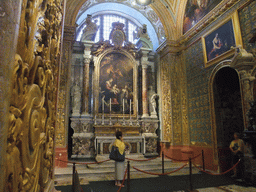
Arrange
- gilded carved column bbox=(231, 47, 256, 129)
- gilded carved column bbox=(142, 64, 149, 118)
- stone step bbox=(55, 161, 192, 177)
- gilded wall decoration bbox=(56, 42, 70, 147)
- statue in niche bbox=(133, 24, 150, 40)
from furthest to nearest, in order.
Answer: statue in niche bbox=(133, 24, 150, 40)
gilded carved column bbox=(142, 64, 149, 118)
gilded wall decoration bbox=(56, 42, 70, 147)
stone step bbox=(55, 161, 192, 177)
gilded carved column bbox=(231, 47, 256, 129)

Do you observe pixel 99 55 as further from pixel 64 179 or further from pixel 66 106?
pixel 64 179

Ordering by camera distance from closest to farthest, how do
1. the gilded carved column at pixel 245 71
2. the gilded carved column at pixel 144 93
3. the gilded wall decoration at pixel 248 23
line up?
the gilded carved column at pixel 245 71, the gilded wall decoration at pixel 248 23, the gilded carved column at pixel 144 93

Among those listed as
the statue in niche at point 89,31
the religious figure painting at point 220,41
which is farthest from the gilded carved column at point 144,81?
the religious figure painting at point 220,41

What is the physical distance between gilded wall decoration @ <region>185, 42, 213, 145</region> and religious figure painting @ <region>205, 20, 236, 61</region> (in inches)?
20.6

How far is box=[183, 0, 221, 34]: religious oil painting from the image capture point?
8.21 meters

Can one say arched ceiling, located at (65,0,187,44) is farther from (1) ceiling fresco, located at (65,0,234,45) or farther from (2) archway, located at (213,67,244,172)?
(2) archway, located at (213,67,244,172)

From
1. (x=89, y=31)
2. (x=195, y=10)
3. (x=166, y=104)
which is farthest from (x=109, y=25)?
(x=166, y=104)

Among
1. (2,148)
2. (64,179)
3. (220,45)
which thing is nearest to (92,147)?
(64,179)

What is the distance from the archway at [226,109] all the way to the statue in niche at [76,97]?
6.28 m

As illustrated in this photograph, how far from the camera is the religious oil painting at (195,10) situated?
323 inches

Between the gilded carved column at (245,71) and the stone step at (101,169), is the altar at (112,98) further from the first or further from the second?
the gilded carved column at (245,71)

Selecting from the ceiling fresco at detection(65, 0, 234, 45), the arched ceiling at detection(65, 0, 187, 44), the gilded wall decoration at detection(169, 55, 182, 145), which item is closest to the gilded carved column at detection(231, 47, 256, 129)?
the ceiling fresco at detection(65, 0, 234, 45)

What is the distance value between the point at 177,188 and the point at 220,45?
5.45 meters

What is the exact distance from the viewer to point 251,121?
17.0 ft
